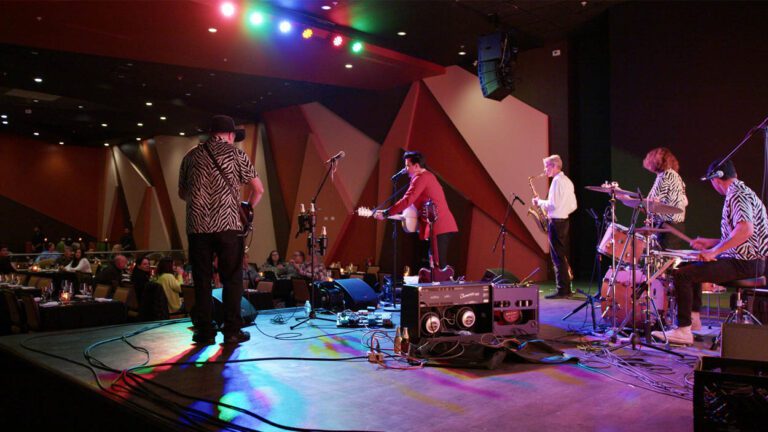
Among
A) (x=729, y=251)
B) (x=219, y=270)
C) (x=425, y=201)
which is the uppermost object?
(x=425, y=201)

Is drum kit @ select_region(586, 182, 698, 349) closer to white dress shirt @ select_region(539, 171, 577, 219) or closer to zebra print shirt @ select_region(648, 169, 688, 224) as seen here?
zebra print shirt @ select_region(648, 169, 688, 224)

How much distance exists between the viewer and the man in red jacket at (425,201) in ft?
23.5

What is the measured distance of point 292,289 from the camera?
9.72 meters

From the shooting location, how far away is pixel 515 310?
5039 mm

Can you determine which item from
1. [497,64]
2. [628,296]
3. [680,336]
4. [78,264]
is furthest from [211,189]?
[78,264]

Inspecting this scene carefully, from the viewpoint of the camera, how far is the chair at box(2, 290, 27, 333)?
6.73 m

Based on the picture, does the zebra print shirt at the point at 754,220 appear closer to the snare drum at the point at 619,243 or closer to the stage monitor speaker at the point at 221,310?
the snare drum at the point at 619,243

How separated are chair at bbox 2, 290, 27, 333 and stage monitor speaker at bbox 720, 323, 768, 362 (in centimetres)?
699

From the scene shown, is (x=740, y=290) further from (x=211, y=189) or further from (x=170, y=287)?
(x=170, y=287)

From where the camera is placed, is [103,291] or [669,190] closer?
[669,190]

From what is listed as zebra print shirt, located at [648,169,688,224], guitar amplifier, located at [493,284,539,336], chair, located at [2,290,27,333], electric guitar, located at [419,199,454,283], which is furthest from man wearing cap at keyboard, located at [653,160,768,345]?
chair, located at [2,290,27,333]

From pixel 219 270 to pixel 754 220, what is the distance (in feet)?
14.4

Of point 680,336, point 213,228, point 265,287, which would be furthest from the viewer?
point 265,287

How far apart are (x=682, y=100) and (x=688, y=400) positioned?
23.5ft
